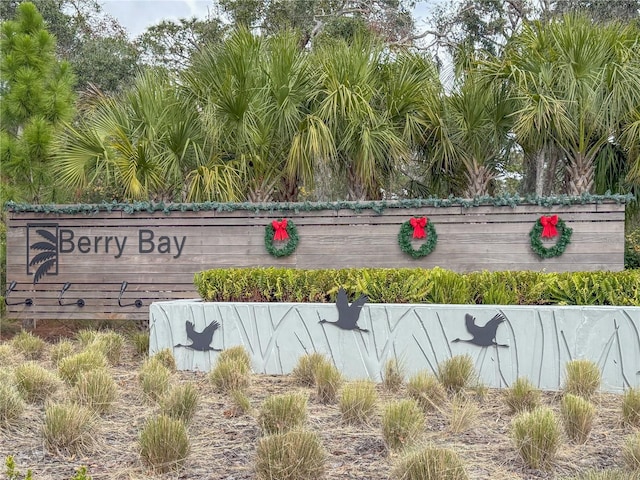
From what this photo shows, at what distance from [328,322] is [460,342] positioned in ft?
4.49

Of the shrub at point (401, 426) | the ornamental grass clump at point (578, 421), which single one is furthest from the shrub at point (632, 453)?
the shrub at point (401, 426)

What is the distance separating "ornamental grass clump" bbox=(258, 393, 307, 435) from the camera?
4871 millimetres

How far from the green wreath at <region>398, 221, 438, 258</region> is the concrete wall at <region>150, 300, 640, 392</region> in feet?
9.43

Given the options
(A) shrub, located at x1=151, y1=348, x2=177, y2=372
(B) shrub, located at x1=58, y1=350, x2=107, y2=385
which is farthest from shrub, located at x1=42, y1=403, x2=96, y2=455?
(A) shrub, located at x1=151, y1=348, x2=177, y2=372

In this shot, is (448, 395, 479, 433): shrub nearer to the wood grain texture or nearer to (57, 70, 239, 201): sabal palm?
the wood grain texture

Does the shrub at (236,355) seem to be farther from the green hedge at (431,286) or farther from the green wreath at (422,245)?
the green wreath at (422,245)

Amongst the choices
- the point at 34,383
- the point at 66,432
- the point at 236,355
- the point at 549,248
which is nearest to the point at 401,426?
the point at 66,432

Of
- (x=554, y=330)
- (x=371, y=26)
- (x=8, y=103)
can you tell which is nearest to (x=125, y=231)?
(x=8, y=103)

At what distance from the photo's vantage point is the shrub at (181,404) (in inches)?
204

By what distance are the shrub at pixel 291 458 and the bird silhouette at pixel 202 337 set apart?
3784mm

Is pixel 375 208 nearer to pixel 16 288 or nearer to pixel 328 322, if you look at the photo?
pixel 328 322

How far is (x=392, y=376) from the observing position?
6.50 metres

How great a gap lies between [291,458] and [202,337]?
13.3ft

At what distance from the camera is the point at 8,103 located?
11.6m
